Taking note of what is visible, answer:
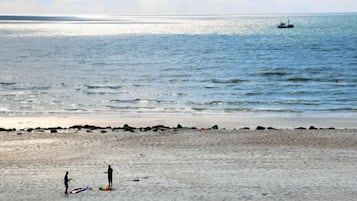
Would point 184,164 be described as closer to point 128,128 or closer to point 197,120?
point 128,128

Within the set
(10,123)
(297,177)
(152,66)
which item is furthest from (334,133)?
(152,66)

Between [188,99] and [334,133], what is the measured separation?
15463mm

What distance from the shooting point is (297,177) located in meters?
21.8

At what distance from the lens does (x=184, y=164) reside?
23.8m

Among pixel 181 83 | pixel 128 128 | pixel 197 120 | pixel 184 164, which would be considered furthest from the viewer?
pixel 181 83

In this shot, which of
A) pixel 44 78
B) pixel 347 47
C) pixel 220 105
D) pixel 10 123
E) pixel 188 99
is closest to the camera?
pixel 10 123

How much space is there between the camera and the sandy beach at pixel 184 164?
20047mm

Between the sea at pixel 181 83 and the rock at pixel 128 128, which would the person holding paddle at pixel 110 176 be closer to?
the rock at pixel 128 128

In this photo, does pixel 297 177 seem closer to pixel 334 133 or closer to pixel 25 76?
pixel 334 133

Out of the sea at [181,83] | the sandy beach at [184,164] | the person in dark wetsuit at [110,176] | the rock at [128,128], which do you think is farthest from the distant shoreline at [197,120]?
the person in dark wetsuit at [110,176]

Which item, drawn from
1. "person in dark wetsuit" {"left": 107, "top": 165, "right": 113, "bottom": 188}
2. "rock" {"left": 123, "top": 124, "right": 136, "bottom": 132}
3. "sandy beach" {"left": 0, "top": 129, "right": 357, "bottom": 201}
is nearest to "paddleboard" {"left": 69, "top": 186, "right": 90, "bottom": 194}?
"sandy beach" {"left": 0, "top": 129, "right": 357, "bottom": 201}

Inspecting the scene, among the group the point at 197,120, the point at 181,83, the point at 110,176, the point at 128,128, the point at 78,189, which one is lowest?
the point at 78,189

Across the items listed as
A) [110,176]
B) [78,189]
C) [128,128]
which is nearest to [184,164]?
[110,176]

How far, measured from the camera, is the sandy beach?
2005 centimetres
